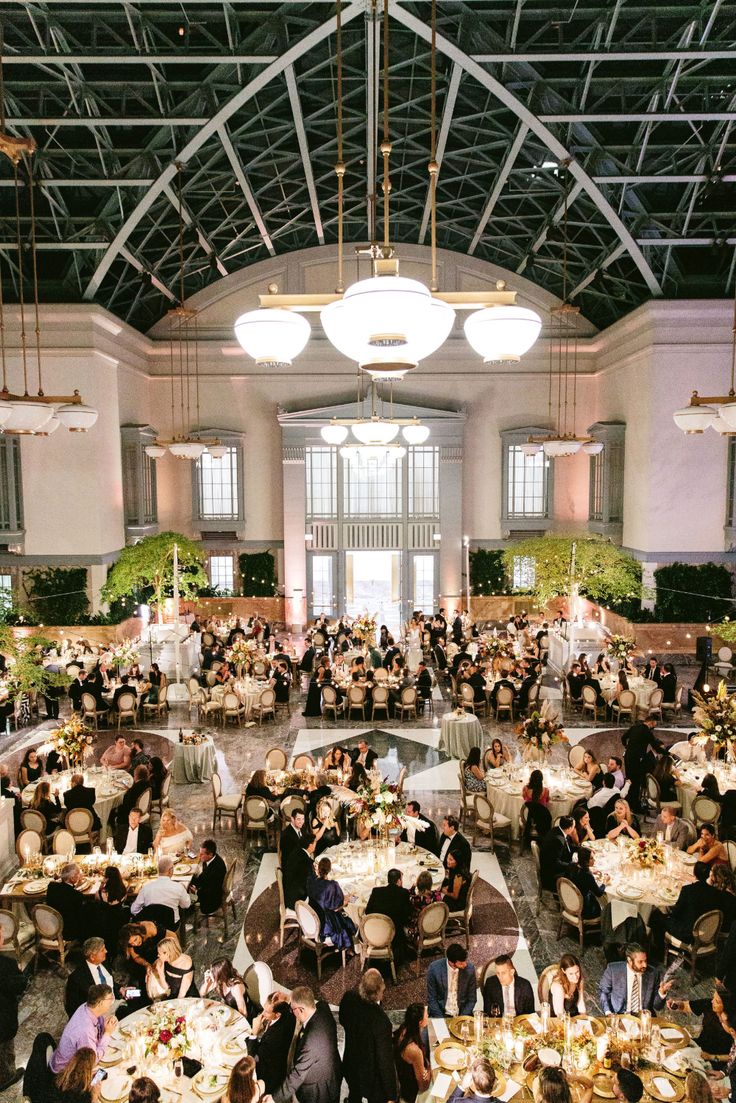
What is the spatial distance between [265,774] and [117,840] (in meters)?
2.00

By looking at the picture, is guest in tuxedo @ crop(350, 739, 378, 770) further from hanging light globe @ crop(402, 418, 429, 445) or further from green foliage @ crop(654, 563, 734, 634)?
green foliage @ crop(654, 563, 734, 634)

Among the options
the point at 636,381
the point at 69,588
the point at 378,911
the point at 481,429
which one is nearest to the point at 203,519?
the point at 69,588

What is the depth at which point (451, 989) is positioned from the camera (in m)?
6.14

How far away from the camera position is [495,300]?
3768 millimetres

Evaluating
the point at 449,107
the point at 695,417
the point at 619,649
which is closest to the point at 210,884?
the point at 695,417

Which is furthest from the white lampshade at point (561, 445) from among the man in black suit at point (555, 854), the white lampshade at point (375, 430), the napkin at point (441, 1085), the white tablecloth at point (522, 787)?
the napkin at point (441, 1085)

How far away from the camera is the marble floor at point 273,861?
24.7 ft

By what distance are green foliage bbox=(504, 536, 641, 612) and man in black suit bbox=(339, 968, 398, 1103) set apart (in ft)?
46.3

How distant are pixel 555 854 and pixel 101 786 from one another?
18.8 ft

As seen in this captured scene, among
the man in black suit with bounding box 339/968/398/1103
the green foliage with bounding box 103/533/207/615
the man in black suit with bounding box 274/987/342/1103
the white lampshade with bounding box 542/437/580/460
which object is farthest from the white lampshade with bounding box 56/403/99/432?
the white lampshade with bounding box 542/437/580/460

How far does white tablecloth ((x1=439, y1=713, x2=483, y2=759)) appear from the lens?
1355 centimetres

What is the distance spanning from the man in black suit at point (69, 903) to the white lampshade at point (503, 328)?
636cm

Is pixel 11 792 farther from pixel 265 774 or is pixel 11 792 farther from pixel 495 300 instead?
pixel 495 300

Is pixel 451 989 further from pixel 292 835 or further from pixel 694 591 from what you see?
pixel 694 591
